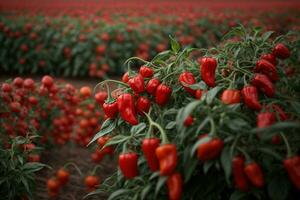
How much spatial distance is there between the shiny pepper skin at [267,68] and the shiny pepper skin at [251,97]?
259mm

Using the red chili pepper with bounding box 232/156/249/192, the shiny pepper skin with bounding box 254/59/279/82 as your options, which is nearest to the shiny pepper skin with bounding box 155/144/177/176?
the red chili pepper with bounding box 232/156/249/192

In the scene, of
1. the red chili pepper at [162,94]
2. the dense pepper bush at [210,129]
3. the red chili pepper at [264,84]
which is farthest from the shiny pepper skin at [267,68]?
the red chili pepper at [162,94]

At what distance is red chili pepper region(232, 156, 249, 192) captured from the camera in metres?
1.60

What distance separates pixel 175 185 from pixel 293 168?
18.2 inches

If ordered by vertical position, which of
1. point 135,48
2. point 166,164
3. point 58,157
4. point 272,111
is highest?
point 272,111

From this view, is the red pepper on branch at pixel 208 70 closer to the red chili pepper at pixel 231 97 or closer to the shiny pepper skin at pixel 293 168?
the red chili pepper at pixel 231 97

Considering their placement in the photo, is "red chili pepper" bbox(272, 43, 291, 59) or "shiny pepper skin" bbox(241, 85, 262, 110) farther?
"red chili pepper" bbox(272, 43, 291, 59)

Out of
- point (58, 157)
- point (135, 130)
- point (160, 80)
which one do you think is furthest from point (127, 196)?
point (58, 157)

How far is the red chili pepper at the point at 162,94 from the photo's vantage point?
2010 millimetres

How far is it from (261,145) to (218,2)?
491 inches

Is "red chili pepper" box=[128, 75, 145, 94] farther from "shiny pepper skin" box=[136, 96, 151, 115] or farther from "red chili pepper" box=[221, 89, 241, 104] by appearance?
"red chili pepper" box=[221, 89, 241, 104]

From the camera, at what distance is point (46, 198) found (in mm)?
3271

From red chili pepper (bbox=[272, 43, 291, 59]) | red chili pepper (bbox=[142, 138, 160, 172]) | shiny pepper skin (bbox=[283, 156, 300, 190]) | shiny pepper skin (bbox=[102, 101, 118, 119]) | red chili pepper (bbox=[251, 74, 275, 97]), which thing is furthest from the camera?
red chili pepper (bbox=[272, 43, 291, 59])

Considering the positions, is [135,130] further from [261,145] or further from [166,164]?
[261,145]
